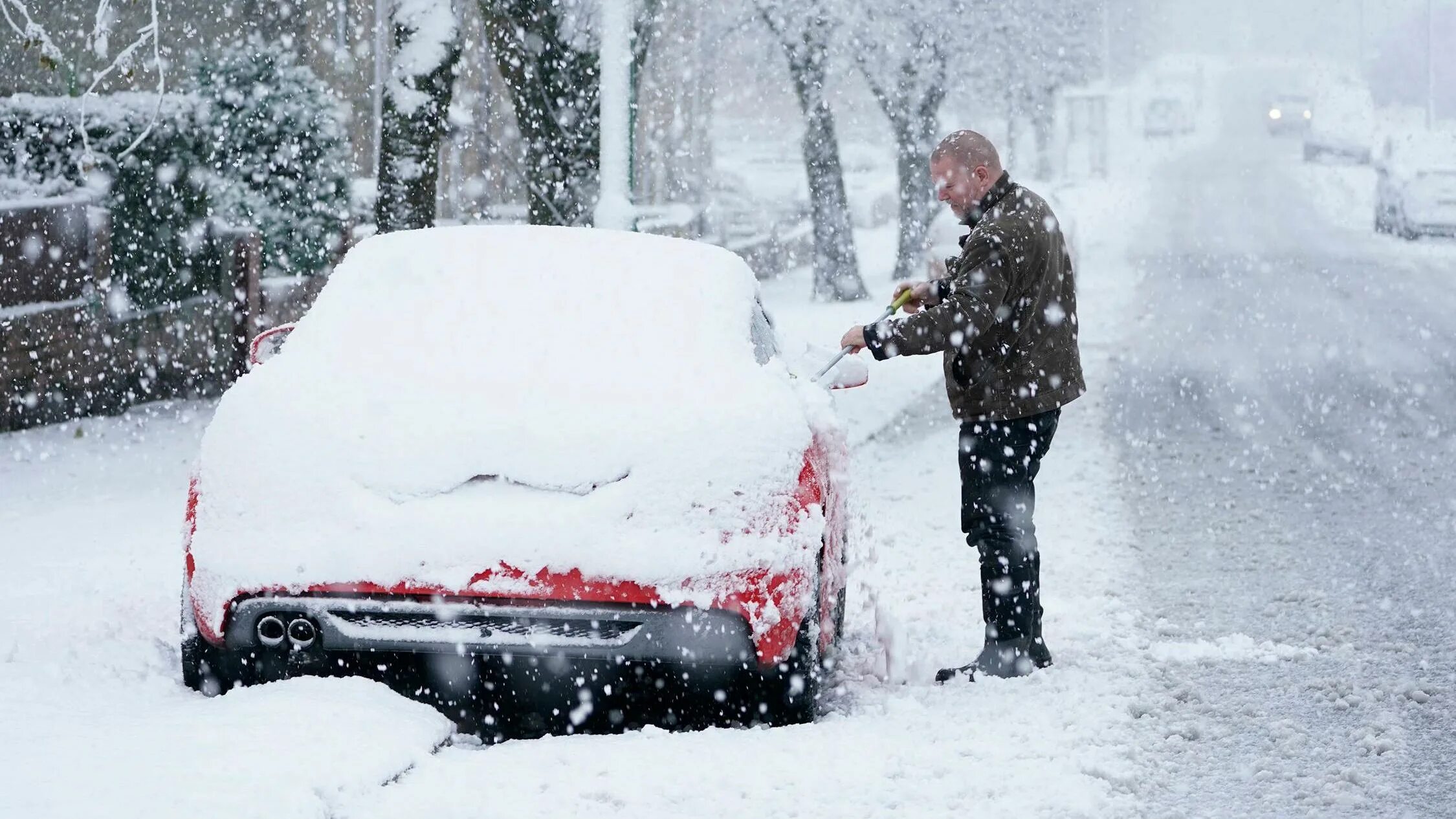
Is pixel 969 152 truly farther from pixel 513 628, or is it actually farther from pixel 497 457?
pixel 513 628

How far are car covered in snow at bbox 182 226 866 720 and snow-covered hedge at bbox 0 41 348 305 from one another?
325 inches

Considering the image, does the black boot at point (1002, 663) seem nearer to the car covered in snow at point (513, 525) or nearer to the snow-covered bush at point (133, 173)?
the car covered in snow at point (513, 525)

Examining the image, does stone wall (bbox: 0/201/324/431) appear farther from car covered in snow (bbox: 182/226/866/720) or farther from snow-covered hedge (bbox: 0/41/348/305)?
car covered in snow (bbox: 182/226/866/720)

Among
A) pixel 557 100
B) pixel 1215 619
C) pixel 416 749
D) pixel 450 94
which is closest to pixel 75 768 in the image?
pixel 416 749

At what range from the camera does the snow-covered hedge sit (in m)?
13.5

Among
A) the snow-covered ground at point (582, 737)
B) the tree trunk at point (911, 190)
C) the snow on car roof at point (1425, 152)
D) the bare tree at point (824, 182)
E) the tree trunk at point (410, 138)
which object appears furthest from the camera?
the snow on car roof at point (1425, 152)

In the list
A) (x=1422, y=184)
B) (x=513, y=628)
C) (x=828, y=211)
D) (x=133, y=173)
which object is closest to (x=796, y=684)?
(x=513, y=628)

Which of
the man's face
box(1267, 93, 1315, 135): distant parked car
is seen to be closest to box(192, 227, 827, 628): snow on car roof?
the man's face

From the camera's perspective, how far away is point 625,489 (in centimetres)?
436

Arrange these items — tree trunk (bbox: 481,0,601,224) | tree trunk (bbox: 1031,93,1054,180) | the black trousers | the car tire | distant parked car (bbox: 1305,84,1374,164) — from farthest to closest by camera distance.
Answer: distant parked car (bbox: 1305,84,1374,164)
tree trunk (bbox: 1031,93,1054,180)
the car tire
tree trunk (bbox: 481,0,601,224)
the black trousers

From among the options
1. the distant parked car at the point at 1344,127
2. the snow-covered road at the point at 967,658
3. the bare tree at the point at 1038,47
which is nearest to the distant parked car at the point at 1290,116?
the distant parked car at the point at 1344,127

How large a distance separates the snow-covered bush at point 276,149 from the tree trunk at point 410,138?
3367mm

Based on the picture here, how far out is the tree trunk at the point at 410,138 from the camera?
1182 cm

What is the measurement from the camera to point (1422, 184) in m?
29.2
